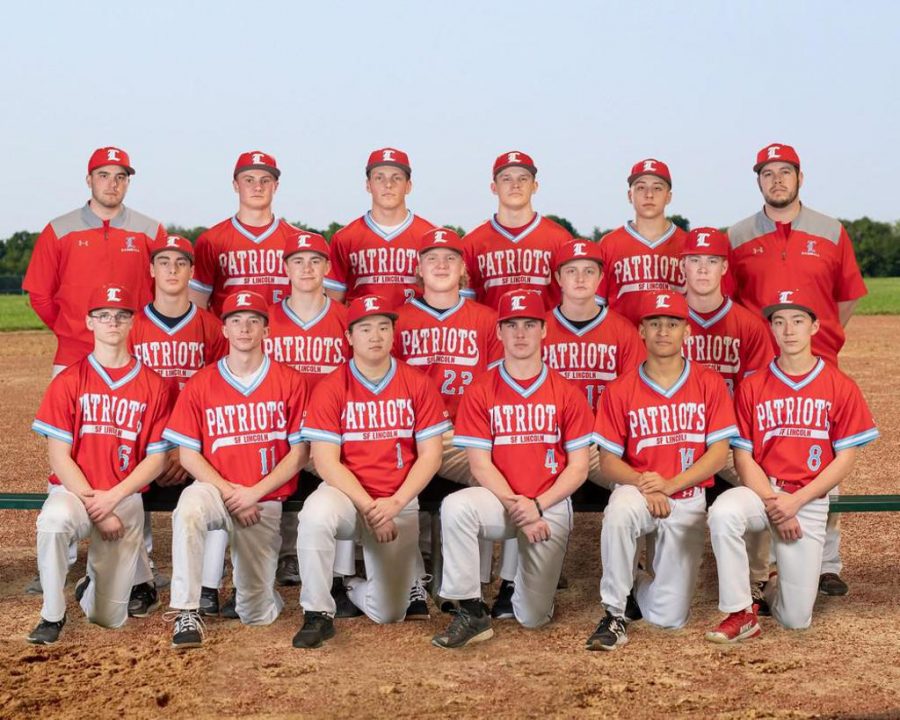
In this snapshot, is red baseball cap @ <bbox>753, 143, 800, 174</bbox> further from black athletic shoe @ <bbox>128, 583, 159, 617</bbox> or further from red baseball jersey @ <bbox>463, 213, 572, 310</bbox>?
black athletic shoe @ <bbox>128, 583, 159, 617</bbox>

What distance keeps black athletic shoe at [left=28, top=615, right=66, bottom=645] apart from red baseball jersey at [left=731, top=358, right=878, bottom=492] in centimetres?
335

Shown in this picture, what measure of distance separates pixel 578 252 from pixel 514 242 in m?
0.80

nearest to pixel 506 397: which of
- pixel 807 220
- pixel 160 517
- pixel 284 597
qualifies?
pixel 284 597

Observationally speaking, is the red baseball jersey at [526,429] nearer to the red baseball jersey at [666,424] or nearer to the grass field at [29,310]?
the red baseball jersey at [666,424]

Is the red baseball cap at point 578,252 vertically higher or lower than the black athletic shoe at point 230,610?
higher

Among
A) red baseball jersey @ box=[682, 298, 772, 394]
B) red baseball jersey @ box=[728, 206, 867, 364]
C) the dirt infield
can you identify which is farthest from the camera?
red baseball jersey @ box=[728, 206, 867, 364]

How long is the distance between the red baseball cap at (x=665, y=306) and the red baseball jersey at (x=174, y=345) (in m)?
2.38

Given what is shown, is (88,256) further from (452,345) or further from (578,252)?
(578,252)

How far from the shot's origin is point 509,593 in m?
5.67

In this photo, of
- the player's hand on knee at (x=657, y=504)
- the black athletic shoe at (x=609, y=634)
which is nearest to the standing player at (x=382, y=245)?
the player's hand on knee at (x=657, y=504)

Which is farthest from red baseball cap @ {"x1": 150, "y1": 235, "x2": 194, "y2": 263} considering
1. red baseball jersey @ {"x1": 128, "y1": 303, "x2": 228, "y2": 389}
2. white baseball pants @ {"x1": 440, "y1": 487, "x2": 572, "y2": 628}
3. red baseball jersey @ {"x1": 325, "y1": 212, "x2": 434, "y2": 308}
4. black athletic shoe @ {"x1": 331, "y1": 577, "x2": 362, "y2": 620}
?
white baseball pants @ {"x1": 440, "y1": 487, "x2": 572, "y2": 628}

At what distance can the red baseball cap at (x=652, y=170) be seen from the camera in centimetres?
659

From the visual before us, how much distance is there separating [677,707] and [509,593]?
4.88ft

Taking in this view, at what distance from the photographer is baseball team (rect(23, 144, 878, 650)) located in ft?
16.9
